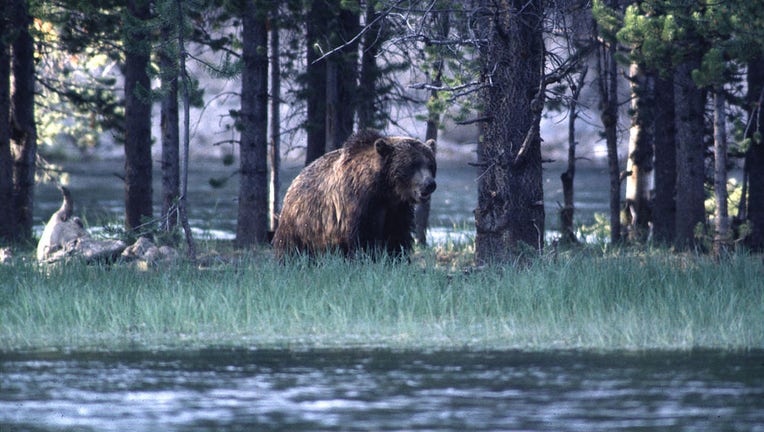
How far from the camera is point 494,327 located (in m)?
9.92

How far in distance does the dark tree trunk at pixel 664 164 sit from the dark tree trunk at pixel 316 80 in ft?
18.3

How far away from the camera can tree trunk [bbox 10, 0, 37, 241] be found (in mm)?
18891

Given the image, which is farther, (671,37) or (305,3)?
(305,3)

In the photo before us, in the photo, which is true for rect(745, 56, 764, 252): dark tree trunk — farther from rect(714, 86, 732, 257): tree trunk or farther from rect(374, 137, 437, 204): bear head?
rect(374, 137, 437, 204): bear head

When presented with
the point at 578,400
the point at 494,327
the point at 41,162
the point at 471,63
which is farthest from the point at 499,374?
the point at 41,162

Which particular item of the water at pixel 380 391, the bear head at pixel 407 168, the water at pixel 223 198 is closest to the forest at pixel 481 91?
the bear head at pixel 407 168

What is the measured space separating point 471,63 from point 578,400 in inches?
342

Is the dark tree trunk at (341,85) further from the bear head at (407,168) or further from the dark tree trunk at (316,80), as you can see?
the bear head at (407,168)

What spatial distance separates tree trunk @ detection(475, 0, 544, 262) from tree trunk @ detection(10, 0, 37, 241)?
952 centimetres

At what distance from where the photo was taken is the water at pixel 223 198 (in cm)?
2641

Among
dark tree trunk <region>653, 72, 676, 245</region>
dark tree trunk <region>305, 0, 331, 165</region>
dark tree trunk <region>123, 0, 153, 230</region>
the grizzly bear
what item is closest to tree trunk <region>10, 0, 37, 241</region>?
dark tree trunk <region>123, 0, 153, 230</region>

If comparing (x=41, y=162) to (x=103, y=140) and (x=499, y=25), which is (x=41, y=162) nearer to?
(x=499, y=25)

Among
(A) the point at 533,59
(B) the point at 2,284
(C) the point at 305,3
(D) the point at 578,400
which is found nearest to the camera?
(D) the point at 578,400

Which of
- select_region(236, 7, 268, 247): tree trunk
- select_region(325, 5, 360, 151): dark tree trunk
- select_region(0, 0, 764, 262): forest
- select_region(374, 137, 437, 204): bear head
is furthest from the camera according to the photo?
select_region(325, 5, 360, 151): dark tree trunk
